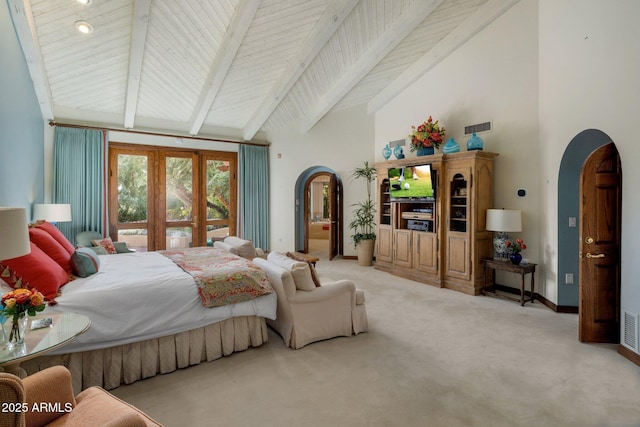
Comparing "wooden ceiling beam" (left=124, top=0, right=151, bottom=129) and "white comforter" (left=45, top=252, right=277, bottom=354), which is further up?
"wooden ceiling beam" (left=124, top=0, right=151, bottom=129)

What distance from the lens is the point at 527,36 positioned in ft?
14.9

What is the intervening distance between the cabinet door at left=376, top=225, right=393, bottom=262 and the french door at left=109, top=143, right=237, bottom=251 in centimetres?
311

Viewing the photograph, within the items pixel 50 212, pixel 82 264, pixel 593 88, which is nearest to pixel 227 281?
pixel 82 264

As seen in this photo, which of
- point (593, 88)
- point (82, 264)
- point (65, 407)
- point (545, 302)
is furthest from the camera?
point (545, 302)

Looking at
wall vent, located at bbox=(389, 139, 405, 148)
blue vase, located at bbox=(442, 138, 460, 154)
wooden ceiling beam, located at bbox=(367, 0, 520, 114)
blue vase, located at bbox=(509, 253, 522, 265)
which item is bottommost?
blue vase, located at bbox=(509, 253, 522, 265)

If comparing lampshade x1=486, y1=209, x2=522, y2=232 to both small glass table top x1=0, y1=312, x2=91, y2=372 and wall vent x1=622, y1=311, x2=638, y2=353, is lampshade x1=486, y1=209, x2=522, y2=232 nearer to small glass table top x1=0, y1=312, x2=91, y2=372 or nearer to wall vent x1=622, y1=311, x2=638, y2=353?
wall vent x1=622, y1=311, x2=638, y2=353

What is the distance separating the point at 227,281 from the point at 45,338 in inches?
53.2

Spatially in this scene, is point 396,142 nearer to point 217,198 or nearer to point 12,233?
Answer: point 217,198

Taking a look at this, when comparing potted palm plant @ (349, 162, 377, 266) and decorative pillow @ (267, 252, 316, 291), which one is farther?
potted palm plant @ (349, 162, 377, 266)

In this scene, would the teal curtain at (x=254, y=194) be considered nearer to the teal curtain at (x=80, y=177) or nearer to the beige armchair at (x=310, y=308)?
the teal curtain at (x=80, y=177)

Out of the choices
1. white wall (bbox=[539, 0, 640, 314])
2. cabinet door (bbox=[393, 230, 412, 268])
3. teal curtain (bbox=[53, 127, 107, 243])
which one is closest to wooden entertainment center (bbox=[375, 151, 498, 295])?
cabinet door (bbox=[393, 230, 412, 268])

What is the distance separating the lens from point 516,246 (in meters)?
4.56

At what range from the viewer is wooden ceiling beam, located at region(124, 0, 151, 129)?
379 centimetres

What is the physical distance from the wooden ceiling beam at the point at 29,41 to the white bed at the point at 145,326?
261cm
